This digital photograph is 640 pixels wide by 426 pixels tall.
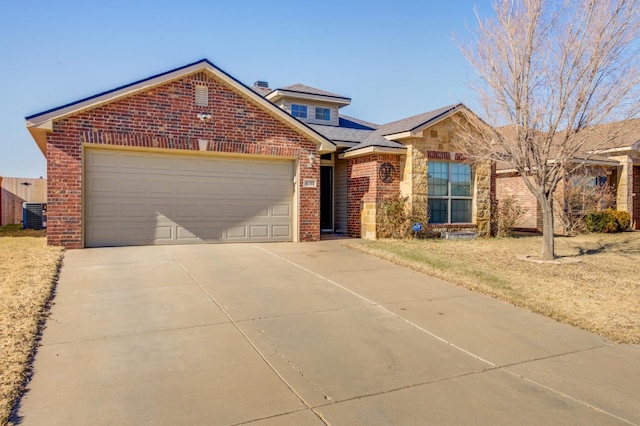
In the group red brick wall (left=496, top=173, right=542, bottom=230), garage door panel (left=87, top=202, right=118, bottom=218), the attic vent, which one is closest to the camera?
garage door panel (left=87, top=202, right=118, bottom=218)

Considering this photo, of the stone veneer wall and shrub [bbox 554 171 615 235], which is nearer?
the stone veneer wall

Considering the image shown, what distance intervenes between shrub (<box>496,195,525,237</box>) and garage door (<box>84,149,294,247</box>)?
7528 mm

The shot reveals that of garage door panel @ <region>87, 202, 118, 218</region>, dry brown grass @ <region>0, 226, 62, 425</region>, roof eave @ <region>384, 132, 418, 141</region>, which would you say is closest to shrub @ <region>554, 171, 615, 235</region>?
roof eave @ <region>384, 132, 418, 141</region>

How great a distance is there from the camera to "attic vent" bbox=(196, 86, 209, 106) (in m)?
11.2

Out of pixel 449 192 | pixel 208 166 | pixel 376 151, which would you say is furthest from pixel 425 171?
pixel 208 166

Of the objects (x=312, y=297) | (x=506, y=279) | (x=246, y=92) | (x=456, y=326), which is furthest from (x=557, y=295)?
(x=246, y=92)

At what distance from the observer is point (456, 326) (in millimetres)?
5559

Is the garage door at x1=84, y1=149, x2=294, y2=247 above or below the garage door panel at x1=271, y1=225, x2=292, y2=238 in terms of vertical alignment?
above

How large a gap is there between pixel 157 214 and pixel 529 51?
950 cm

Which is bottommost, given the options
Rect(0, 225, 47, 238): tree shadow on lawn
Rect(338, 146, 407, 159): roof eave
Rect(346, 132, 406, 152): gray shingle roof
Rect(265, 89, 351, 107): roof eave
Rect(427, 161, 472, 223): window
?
Rect(0, 225, 47, 238): tree shadow on lawn

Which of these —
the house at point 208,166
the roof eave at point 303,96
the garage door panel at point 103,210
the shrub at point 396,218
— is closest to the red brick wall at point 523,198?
the house at point 208,166

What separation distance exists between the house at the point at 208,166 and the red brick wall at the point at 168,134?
2 cm

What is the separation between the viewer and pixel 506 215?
606 inches

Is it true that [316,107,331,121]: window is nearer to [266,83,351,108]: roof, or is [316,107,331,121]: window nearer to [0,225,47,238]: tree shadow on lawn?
[266,83,351,108]: roof
